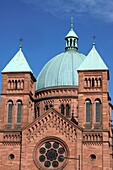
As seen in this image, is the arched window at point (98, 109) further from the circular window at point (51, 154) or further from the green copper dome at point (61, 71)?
the green copper dome at point (61, 71)

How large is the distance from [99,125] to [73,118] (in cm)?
922

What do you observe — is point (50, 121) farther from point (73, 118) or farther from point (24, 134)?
point (73, 118)

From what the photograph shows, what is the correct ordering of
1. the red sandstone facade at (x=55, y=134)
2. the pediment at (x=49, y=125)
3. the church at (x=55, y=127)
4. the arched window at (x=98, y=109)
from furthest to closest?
the arched window at (x=98, y=109) → the pediment at (x=49, y=125) → the church at (x=55, y=127) → the red sandstone facade at (x=55, y=134)

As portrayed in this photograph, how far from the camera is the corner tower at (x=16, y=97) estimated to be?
58.8 meters

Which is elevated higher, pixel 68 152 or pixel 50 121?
pixel 50 121

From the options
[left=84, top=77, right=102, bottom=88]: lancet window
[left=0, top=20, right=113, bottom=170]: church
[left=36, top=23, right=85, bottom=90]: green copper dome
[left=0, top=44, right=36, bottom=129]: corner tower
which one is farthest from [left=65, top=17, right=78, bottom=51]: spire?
[left=84, top=77, right=102, bottom=88]: lancet window

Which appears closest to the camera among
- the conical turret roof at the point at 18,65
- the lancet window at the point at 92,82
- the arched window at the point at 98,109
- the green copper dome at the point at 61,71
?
the arched window at the point at 98,109

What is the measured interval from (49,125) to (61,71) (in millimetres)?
15344

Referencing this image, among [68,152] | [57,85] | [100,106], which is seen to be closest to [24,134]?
[68,152]

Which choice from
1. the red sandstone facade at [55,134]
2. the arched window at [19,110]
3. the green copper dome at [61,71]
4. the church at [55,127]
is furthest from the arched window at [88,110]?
the green copper dome at [61,71]

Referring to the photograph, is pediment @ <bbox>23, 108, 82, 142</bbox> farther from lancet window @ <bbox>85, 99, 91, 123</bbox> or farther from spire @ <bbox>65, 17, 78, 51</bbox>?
spire @ <bbox>65, 17, 78, 51</bbox>

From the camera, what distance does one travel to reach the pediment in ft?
185

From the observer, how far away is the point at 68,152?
55.2 meters

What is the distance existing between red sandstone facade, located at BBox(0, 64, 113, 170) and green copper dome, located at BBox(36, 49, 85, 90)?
10435 mm
